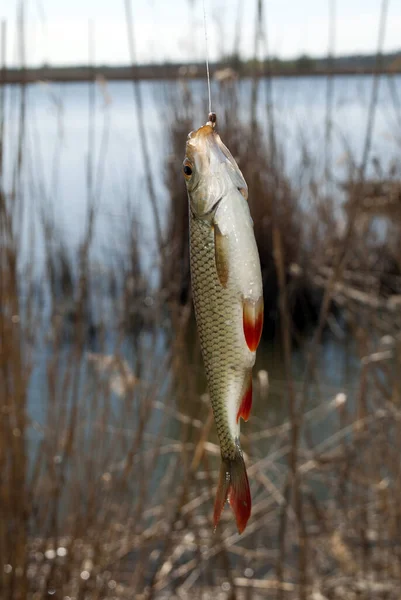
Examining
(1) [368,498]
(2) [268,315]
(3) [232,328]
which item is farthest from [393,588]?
(2) [268,315]

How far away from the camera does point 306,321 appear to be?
558 cm

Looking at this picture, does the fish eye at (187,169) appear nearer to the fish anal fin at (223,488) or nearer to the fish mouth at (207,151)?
the fish mouth at (207,151)

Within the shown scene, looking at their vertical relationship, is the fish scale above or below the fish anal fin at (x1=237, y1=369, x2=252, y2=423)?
above

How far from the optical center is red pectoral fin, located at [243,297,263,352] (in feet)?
1.94

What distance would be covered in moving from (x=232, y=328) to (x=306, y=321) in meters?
5.02

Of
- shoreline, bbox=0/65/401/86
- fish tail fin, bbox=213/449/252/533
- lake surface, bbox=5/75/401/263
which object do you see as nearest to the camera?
fish tail fin, bbox=213/449/252/533

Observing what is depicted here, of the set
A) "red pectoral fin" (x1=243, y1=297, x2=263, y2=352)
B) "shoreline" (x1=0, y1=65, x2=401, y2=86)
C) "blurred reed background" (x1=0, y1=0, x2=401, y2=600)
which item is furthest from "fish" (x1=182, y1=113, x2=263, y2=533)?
"shoreline" (x1=0, y1=65, x2=401, y2=86)

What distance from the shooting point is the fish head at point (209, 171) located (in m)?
0.62

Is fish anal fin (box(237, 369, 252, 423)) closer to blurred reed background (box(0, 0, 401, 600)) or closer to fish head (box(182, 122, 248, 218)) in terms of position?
fish head (box(182, 122, 248, 218))

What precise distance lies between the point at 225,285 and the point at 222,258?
0.8 inches

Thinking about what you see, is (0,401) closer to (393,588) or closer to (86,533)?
(86,533)

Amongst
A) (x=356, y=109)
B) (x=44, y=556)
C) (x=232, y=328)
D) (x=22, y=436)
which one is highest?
(x=232, y=328)

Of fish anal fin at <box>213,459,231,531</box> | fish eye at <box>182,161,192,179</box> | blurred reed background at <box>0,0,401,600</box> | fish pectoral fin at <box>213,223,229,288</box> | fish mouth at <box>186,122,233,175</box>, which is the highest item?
fish mouth at <box>186,122,233,175</box>

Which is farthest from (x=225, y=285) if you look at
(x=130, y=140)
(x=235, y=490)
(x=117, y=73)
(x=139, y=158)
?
(x=130, y=140)
